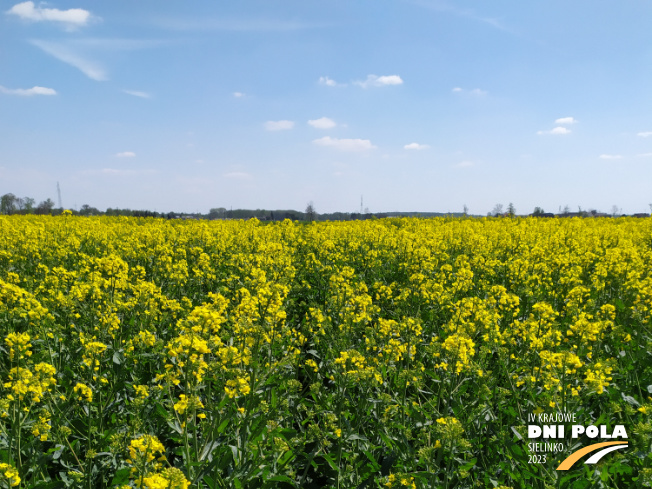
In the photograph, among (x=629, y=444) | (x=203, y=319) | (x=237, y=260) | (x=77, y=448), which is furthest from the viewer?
(x=237, y=260)

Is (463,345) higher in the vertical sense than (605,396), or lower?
higher

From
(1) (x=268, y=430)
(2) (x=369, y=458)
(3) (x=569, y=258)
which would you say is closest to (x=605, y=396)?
(2) (x=369, y=458)

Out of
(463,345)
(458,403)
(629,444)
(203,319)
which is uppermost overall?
(203,319)

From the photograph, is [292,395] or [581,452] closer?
[581,452]

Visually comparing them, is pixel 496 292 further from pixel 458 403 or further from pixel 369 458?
→ pixel 369 458

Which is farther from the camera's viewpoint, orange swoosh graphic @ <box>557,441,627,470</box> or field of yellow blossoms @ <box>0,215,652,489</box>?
orange swoosh graphic @ <box>557,441,627,470</box>

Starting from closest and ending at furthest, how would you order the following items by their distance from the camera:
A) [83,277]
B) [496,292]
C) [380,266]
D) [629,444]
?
1. [629,444]
2. [496,292]
3. [83,277]
4. [380,266]

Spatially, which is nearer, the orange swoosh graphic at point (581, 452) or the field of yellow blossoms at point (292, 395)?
the field of yellow blossoms at point (292, 395)

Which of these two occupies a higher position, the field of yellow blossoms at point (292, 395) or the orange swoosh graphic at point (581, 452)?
the field of yellow blossoms at point (292, 395)

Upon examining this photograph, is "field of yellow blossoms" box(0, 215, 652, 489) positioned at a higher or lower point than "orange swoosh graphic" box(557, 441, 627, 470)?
higher

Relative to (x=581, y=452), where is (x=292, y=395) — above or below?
above

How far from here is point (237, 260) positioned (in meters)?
8.51

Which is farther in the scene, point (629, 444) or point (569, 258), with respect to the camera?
point (569, 258)

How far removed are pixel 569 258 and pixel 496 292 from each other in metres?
4.16
